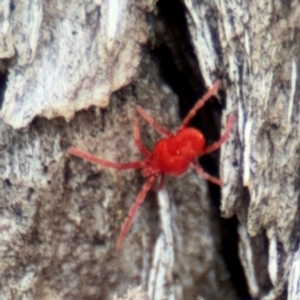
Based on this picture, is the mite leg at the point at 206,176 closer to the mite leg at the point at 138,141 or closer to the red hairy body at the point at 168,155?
the red hairy body at the point at 168,155

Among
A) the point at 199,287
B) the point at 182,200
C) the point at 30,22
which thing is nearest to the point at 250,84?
the point at 182,200

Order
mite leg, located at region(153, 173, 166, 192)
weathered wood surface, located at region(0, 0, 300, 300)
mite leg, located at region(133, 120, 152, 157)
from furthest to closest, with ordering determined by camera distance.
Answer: mite leg, located at region(153, 173, 166, 192)
mite leg, located at region(133, 120, 152, 157)
weathered wood surface, located at region(0, 0, 300, 300)

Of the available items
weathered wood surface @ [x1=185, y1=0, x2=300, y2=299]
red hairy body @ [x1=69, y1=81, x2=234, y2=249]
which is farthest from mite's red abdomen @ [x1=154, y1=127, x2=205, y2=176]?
weathered wood surface @ [x1=185, y1=0, x2=300, y2=299]

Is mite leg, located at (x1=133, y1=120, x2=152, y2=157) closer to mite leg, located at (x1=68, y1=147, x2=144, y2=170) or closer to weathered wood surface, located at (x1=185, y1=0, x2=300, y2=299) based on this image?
mite leg, located at (x1=68, y1=147, x2=144, y2=170)

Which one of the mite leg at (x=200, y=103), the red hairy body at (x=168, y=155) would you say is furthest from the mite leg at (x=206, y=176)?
the mite leg at (x=200, y=103)

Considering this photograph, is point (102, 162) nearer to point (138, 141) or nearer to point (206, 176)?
point (138, 141)

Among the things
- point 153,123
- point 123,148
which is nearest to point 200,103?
point 153,123

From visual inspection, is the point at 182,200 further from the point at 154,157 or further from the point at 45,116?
the point at 45,116
